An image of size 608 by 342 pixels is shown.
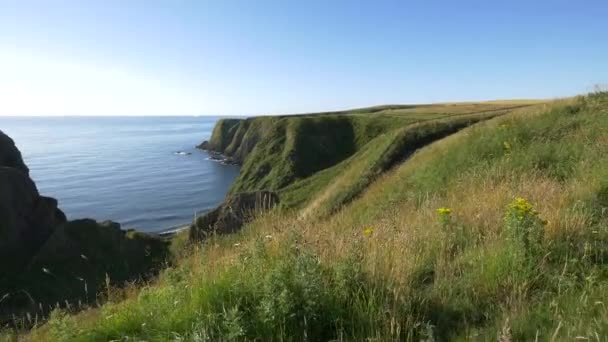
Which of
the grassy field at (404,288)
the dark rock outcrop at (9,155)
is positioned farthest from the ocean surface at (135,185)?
the grassy field at (404,288)

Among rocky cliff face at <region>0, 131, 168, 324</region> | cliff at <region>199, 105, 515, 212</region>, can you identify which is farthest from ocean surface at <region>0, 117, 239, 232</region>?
rocky cliff face at <region>0, 131, 168, 324</region>

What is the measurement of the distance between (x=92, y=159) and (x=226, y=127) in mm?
33975

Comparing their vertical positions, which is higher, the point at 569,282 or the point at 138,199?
the point at 569,282

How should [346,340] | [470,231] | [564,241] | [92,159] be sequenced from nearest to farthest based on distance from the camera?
[346,340] < [564,241] < [470,231] < [92,159]

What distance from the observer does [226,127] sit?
116812 millimetres

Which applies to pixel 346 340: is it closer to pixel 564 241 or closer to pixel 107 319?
pixel 107 319

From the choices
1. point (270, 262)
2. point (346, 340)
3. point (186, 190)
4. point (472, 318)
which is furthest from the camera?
point (186, 190)

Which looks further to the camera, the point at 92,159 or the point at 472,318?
the point at 92,159

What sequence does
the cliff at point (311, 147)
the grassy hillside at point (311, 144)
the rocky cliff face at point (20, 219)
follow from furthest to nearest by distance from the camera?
the grassy hillside at point (311, 144) < the cliff at point (311, 147) < the rocky cliff face at point (20, 219)

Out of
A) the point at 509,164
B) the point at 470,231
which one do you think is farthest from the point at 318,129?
the point at 470,231

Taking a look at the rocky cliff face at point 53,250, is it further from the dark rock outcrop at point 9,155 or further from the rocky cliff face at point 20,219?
the dark rock outcrop at point 9,155

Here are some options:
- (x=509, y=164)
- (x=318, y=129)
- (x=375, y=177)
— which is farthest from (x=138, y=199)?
(x=509, y=164)

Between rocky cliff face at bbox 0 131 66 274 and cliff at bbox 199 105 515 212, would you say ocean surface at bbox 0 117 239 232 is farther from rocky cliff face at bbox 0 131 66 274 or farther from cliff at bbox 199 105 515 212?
rocky cliff face at bbox 0 131 66 274

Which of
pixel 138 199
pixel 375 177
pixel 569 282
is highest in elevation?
pixel 569 282
